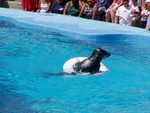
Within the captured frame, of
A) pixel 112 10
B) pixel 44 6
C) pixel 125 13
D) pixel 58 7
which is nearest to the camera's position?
pixel 125 13

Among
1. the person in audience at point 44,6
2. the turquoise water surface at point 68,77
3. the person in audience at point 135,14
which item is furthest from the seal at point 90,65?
the person in audience at point 44,6

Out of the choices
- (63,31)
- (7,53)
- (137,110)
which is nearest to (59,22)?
(63,31)

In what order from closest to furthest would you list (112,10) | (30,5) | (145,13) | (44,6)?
(145,13) < (112,10) < (44,6) < (30,5)

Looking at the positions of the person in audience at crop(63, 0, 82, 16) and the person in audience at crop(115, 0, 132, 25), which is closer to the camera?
the person in audience at crop(115, 0, 132, 25)

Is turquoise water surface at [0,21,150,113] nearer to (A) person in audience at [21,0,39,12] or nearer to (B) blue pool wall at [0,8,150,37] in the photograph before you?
(B) blue pool wall at [0,8,150,37]

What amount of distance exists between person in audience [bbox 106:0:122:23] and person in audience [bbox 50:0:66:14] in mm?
1612

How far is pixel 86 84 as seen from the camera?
6.84 m

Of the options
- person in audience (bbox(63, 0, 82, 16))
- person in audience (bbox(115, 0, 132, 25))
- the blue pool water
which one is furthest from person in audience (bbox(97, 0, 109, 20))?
the blue pool water

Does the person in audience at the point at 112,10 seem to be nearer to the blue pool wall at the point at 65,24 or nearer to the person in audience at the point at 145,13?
the blue pool wall at the point at 65,24

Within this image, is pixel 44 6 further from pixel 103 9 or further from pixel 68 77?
pixel 68 77

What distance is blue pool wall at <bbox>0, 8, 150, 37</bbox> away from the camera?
10.6 meters

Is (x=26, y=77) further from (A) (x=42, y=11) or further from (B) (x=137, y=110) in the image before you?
(A) (x=42, y=11)

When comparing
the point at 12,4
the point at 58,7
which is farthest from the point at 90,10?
the point at 12,4

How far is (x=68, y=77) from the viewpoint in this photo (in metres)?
7.03
